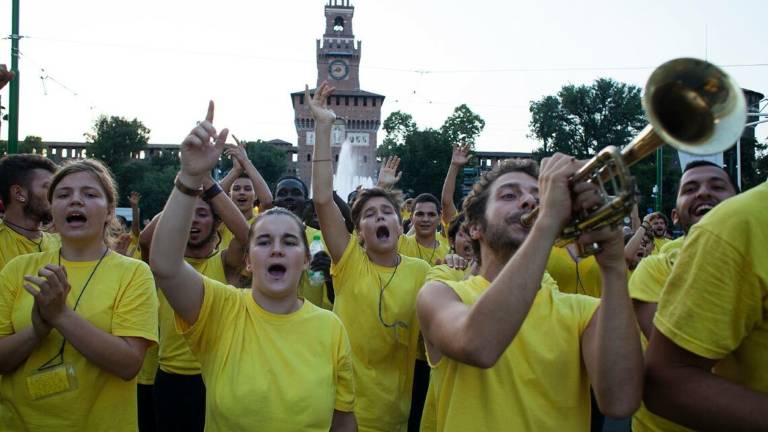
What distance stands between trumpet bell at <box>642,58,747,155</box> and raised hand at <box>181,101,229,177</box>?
5.45 feet

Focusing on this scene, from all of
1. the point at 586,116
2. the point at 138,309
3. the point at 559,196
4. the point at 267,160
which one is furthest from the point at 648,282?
the point at 267,160

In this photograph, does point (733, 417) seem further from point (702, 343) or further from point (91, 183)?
point (91, 183)

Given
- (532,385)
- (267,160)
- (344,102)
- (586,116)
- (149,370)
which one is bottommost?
(149,370)

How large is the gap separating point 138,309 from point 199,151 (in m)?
0.92

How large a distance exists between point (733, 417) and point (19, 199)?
14.4 feet

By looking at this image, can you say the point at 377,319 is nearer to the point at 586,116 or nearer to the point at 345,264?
the point at 345,264

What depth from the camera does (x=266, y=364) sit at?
277 cm

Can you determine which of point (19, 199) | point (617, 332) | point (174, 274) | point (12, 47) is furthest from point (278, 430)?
point (12, 47)

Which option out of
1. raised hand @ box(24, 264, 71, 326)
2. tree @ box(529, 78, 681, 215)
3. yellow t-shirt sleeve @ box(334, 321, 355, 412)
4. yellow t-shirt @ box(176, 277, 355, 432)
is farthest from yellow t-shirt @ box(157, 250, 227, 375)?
tree @ box(529, 78, 681, 215)

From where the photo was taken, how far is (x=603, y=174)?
1937 millimetres

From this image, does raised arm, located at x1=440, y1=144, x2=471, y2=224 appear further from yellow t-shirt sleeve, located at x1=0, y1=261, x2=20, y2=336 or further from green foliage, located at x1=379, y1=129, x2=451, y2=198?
green foliage, located at x1=379, y1=129, x2=451, y2=198

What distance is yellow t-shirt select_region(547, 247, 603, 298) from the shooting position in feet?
17.6

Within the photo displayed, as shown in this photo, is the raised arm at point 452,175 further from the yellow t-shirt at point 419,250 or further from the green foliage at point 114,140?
the green foliage at point 114,140

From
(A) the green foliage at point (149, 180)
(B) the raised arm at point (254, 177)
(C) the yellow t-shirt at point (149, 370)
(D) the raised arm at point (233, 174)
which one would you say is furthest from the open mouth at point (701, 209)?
(A) the green foliage at point (149, 180)
